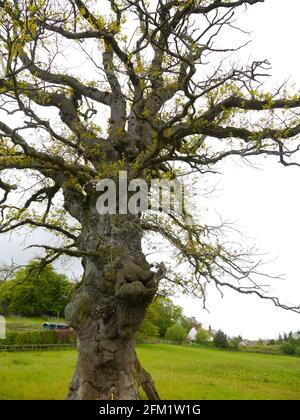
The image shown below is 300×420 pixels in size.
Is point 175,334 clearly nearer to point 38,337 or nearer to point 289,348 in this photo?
point 289,348

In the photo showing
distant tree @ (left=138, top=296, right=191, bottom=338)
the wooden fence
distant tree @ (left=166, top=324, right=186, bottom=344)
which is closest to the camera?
distant tree @ (left=138, top=296, right=191, bottom=338)

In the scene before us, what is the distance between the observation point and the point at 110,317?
10211 millimetres

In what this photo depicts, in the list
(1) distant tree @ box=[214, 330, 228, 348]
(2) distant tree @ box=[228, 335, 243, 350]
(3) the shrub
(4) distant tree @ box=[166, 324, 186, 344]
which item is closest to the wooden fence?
(4) distant tree @ box=[166, 324, 186, 344]

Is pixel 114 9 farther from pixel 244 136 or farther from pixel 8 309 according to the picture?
pixel 8 309

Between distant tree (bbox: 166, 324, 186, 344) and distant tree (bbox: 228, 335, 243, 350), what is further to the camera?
distant tree (bbox: 166, 324, 186, 344)

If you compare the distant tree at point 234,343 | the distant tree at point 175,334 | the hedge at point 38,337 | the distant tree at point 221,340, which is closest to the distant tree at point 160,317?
the distant tree at point 175,334

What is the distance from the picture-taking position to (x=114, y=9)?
39.1 feet

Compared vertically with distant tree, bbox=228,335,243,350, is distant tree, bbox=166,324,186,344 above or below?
above

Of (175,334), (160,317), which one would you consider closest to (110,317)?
(160,317)

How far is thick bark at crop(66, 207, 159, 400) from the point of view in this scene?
9922 millimetres

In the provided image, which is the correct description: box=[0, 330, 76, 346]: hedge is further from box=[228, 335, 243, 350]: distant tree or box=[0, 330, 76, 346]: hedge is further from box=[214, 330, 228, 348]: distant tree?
box=[214, 330, 228, 348]: distant tree

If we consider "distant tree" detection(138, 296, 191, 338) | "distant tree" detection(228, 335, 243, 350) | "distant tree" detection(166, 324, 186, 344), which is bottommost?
"distant tree" detection(228, 335, 243, 350)

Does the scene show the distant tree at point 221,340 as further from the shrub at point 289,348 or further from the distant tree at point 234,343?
the shrub at point 289,348

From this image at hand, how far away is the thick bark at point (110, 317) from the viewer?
992cm
